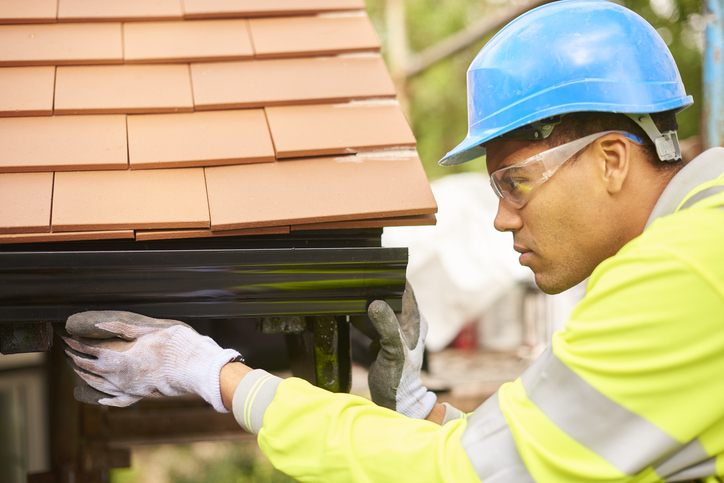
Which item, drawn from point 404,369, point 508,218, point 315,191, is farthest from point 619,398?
point 315,191

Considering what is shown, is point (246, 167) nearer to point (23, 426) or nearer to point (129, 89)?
point (129, 89)

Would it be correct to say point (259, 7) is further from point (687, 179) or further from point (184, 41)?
point (687, 179)

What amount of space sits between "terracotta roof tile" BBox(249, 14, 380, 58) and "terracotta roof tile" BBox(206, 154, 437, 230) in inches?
18.4

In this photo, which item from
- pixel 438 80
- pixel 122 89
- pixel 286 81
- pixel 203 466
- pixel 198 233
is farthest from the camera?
pixel 438 80

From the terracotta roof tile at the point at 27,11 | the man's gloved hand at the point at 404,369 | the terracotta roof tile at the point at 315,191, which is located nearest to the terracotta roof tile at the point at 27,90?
the terracotta roof tile at the point at 27,11

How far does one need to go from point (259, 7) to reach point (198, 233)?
954 mm

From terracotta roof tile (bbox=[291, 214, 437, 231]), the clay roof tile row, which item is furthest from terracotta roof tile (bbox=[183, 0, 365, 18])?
terracotta roof tile (bbox=[291, 214, 437, 231])

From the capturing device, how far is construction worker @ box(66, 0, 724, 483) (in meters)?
1.15

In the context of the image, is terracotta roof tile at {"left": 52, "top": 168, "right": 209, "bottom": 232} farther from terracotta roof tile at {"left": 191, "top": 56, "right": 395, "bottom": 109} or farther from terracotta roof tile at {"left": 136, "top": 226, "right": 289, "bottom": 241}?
terracotta roof tile at {"left": 191, "top": 56, "right": 395, "bottom": 109}

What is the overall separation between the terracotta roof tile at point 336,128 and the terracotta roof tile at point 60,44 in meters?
0.57

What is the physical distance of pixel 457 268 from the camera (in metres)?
7.91

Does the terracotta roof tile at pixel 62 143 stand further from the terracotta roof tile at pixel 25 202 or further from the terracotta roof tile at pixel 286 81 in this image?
the terracotta roof tile at pixel 286 81

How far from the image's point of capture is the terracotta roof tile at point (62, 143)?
1601 mm

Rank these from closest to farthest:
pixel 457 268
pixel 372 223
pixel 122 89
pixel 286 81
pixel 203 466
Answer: pixel 372 223
pixel 122 89
pixel 286 81
pixel 203 466
pixel 457 268
